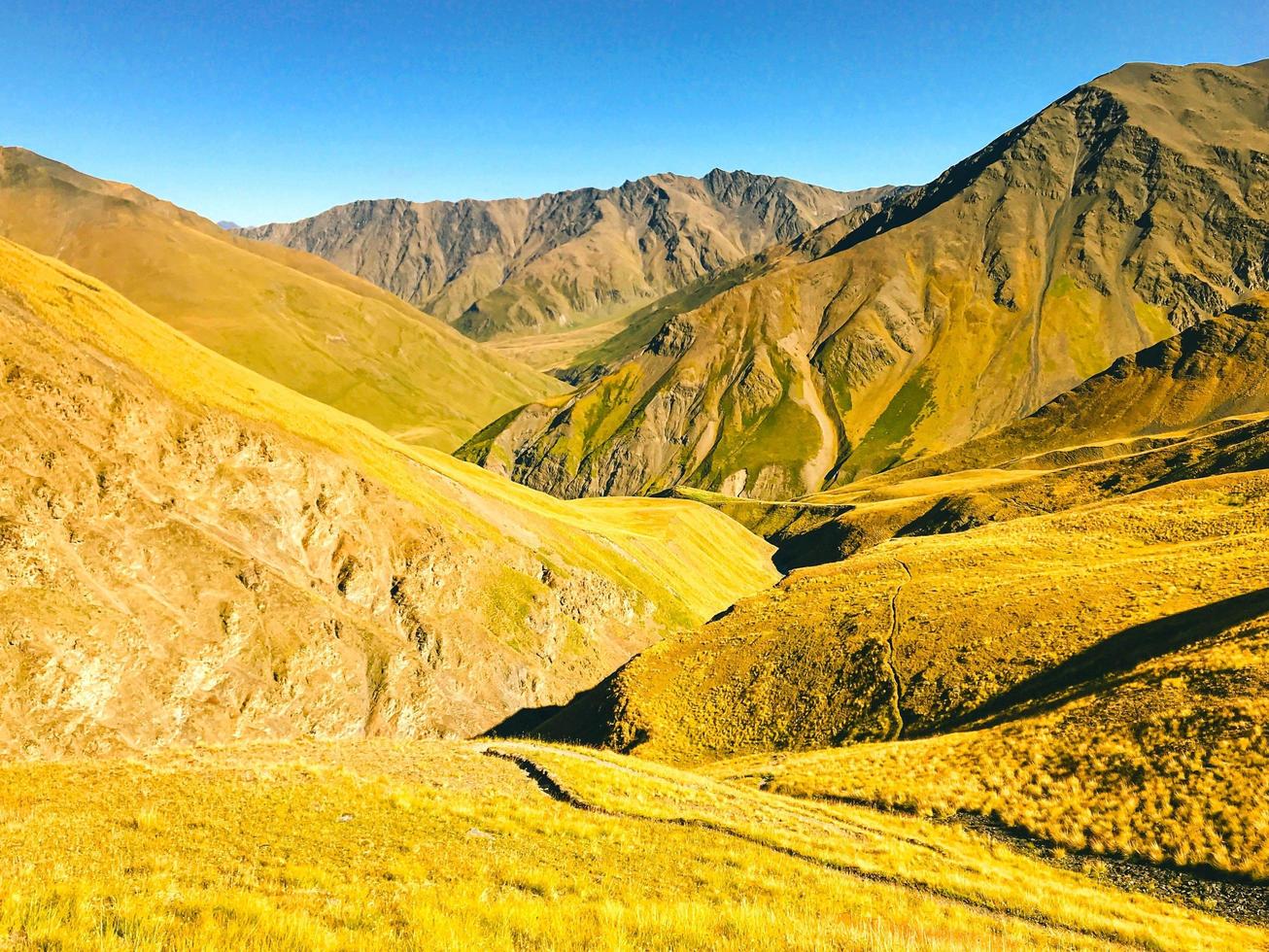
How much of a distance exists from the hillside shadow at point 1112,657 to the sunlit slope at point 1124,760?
14 cm

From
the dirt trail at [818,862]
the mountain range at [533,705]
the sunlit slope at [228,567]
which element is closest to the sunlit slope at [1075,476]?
the mountain range at [533,705]

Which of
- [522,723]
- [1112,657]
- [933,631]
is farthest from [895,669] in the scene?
[522,723]

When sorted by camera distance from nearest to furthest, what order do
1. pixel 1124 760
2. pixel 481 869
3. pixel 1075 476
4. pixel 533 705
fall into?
pixel 481 869 < pixel 1124 760 < pixel 533 705 < pixel 1075 476

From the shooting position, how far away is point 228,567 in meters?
58.1

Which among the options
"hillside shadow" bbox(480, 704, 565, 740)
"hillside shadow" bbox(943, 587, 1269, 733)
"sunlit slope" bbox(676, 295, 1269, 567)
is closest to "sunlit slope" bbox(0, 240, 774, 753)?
"hillside shadow" bbox(480, 704, 565, 740)

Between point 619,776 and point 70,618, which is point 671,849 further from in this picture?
point 70,618

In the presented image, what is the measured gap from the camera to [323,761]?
80.4 feet

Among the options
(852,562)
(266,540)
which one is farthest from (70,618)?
(852,562)

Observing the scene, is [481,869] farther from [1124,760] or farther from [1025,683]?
[1025,683]

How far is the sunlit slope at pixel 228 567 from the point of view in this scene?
47688mm

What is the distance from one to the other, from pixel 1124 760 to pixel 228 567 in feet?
212

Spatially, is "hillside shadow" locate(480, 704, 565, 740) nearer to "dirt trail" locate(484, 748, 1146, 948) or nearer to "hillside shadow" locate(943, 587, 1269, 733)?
"hillside shadow" locate(943, 587, 1269, 733)

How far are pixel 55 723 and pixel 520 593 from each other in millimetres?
45410

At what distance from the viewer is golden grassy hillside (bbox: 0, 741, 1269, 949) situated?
32.1 ft
